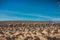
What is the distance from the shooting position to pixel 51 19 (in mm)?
2920

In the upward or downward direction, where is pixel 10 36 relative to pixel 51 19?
downward

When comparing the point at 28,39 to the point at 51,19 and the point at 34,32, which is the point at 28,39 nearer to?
the point at 34,32

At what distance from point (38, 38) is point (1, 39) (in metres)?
0.39

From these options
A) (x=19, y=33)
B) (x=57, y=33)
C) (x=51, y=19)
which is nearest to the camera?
(x=19, y=33)

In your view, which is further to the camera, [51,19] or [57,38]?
[51,19]

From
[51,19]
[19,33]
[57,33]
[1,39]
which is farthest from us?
[51,19]

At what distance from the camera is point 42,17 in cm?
292

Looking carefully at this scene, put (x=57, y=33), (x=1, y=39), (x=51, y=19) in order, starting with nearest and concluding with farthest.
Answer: (x=1, y=39)
(x=57, y=33)
(x=51, y=19)

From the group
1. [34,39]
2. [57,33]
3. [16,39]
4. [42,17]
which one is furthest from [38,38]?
[42,17]

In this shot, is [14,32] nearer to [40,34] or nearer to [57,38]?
[40,34]

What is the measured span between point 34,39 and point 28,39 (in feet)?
0.21

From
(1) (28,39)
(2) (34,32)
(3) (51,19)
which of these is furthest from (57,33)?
(3) (51,19)

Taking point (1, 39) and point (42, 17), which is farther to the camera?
point (42, 17)

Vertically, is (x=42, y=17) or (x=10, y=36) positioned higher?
(x=42, y=17)
